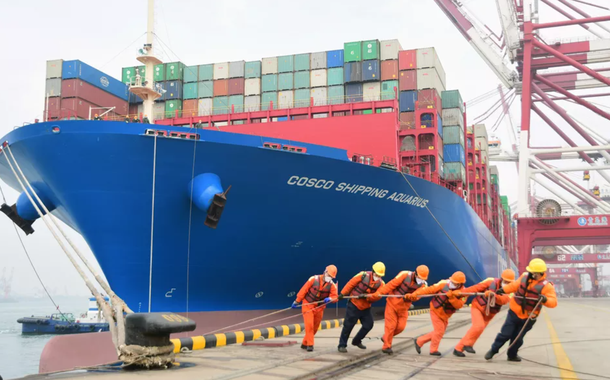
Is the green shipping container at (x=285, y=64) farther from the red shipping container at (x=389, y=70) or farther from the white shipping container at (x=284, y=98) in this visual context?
the red shipping container at (x=389, y=70)

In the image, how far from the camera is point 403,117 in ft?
79.3

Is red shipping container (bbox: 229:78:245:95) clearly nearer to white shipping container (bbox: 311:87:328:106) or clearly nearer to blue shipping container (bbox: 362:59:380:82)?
white shipping container (bbox: 311:87:328:106)

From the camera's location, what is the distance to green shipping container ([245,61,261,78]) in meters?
25.4

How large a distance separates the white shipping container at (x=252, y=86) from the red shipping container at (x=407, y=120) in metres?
6.68

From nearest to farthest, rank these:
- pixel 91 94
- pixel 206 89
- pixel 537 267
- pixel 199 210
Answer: pixel 537 267 → pixel 199 210 → pixel 91 94 → pixel 206 89

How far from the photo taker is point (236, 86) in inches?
1001

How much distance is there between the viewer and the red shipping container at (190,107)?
2522 centimetres

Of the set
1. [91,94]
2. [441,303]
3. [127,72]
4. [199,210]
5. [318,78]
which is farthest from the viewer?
[127,72]

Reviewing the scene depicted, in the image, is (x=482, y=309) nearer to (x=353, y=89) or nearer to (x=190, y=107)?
(x=353, y=89)

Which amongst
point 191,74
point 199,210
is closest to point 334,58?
point 191,74

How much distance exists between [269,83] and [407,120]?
6520 mm

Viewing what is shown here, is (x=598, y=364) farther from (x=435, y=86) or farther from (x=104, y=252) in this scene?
(x=435, y=86)

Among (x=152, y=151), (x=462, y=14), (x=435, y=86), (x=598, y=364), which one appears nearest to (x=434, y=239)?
(x=435, y=86)

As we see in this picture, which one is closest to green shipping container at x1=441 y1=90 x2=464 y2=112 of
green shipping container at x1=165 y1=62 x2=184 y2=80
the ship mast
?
green shipping container at x1=165 y1=62 x2=184 y2=80
